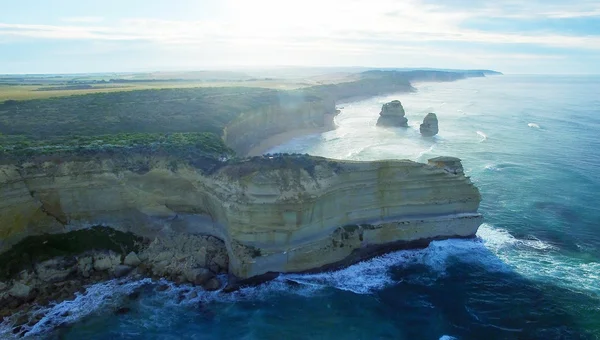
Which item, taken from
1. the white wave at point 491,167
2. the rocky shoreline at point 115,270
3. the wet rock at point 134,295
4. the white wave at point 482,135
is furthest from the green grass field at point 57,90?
the white wave at point 491,167

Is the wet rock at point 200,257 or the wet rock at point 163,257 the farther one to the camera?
the wet rock at point 163,257

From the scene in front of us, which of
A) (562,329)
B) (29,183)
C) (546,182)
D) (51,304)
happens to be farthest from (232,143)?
(562,329)

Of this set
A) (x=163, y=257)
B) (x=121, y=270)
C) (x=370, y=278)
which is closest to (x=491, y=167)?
(x=370, y=278)

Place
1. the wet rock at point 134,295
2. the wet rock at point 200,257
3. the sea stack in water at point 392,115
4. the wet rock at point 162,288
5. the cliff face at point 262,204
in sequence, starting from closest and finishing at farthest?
the wet rock at point 134,295, the wet rock at point 162,288, the cliff face at point 262,204, the wet rock at point 200,257, the sea stack in water at point 392,115

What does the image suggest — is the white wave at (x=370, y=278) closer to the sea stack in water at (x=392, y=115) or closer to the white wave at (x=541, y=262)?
the white wave at (x=541, y=262)

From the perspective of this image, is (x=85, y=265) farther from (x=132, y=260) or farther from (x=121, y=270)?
(x=132, y=260)

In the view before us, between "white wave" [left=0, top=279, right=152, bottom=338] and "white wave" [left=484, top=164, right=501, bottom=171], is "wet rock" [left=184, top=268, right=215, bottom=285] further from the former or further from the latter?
"white wave" [left=484, top=164, right=501, bottom=171]
